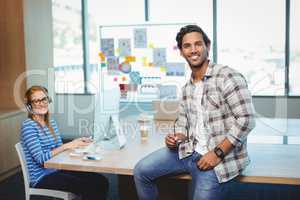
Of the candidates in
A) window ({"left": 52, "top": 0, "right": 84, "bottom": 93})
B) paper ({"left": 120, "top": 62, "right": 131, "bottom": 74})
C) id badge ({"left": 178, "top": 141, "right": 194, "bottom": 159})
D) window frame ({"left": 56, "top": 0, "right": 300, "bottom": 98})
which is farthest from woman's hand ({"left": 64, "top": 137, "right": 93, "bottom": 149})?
window ({"left": 52, "top": 0, "right": 84, "bottom": 93})

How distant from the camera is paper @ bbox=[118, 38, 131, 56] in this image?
568 centimetres

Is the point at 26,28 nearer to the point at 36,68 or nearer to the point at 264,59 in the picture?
the point at 36,68

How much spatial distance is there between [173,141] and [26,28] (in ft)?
10.3

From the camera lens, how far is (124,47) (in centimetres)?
570

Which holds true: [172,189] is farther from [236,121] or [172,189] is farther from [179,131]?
[236,121]

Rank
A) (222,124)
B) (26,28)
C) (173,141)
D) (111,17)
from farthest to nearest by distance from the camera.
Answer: (111,17) < (26,28) < (173,141) < (222,124)

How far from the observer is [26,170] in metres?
2.45

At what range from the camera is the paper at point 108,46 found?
18.8 feet

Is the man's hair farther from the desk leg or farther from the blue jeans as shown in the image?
the desk leg

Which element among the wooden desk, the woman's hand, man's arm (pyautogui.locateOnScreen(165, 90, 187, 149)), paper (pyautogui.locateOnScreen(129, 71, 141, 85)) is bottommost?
the wooden desk

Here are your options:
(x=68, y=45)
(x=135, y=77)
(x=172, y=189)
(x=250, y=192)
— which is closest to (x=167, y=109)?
(x=250, y=192)

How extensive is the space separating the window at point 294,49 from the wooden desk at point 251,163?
3.14 meters

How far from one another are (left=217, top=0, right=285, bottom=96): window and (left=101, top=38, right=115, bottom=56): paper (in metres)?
1.59

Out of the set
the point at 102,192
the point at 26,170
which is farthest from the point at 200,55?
the point at 26,170
